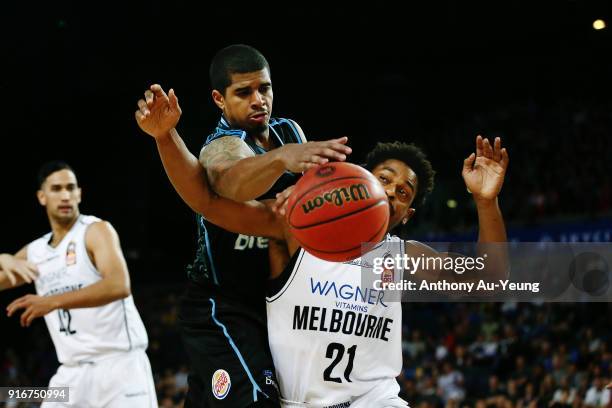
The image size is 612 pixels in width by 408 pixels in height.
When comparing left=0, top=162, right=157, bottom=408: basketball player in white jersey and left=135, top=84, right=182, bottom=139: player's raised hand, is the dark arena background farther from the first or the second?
left=135, top=84, right=182, bottom=139: player's raised hand

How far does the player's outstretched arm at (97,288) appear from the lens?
4.77 meters

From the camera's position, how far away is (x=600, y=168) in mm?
13102

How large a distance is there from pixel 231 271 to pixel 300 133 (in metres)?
0.86

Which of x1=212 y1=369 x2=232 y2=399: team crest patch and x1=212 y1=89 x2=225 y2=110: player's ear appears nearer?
x1=212 y1=369 x2=232 y2=399: team crest patch

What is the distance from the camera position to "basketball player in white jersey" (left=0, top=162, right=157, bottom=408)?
5348 millimetres

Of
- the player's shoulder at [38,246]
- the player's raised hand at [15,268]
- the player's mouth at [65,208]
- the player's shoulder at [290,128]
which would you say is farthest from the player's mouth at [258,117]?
the player's shoulder at [38,246]

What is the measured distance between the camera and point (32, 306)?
4.75 metres

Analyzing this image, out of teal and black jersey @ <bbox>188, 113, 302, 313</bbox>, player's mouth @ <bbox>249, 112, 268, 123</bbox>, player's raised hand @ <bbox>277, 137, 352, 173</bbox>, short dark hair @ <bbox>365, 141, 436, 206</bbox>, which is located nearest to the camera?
player's raised hand @ <bbox>277, 137, 352, 173</bbox>

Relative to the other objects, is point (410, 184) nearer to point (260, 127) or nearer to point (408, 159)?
point (408, 159)

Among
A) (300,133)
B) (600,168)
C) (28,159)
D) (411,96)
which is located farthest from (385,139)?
(300,133)

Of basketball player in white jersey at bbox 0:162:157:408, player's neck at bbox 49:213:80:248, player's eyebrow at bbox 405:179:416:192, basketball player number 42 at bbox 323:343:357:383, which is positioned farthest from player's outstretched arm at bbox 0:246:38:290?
player's eyebrow at bbox 405:179:416:192

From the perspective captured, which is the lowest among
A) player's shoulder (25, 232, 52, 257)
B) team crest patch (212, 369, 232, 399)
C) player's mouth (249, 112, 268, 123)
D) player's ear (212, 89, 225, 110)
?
team crest patch (212, 369, 232, 399)

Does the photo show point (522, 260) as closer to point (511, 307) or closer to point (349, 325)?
point (511, 307)

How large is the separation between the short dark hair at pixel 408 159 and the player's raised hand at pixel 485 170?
1.15 ft
